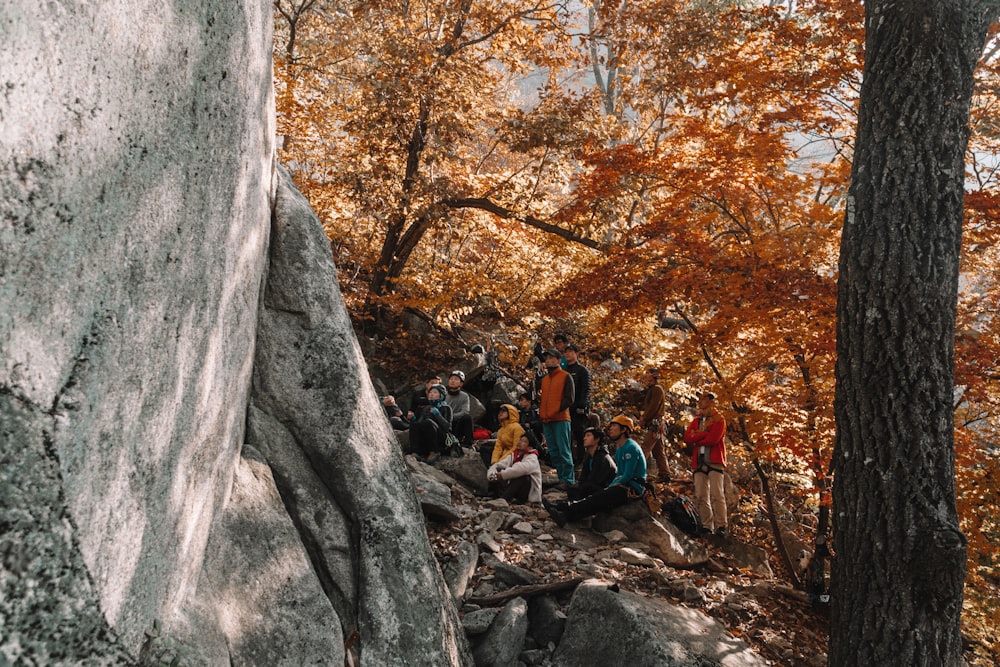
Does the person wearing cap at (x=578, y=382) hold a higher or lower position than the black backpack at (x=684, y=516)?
higher

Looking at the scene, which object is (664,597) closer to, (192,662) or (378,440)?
(378,440)

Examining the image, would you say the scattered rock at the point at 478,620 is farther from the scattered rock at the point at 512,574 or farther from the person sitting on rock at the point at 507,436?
the person sitting on rock at the point at 507,436

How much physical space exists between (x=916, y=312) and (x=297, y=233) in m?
4.12

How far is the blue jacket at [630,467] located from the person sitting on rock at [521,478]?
0.97m

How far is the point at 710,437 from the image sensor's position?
8352 mm

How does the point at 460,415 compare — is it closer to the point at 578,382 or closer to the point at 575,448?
the point at 575,448

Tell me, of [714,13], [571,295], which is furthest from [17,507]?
[714,13]

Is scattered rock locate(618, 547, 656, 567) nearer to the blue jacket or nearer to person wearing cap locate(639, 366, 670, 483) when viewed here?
the blue jacket

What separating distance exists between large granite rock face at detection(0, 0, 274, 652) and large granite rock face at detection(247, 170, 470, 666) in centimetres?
72

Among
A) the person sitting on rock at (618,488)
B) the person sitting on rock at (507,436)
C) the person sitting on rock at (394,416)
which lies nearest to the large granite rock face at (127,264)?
the person sitting on rock at (618,488)

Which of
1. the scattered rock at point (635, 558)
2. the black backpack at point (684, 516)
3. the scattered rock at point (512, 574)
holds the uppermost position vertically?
the black backpack at point (684, 516)

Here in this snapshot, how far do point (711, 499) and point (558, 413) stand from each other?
7.47 ft

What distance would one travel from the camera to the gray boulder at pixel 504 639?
4.92 metres

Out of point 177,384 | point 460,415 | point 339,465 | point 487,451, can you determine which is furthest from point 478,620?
point 460,415
